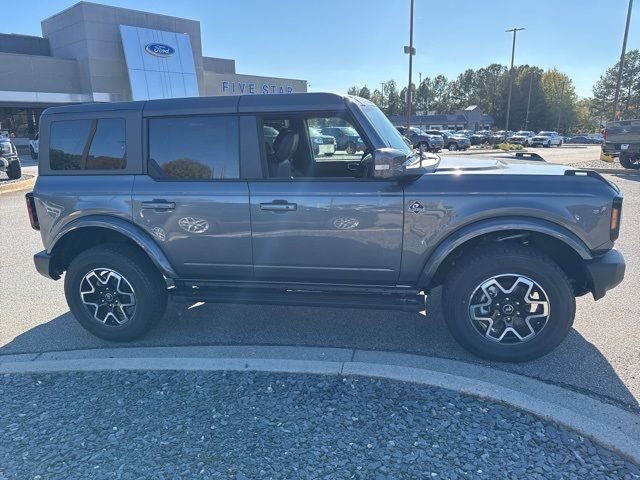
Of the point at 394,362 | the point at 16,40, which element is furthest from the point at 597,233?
the point at 16,40

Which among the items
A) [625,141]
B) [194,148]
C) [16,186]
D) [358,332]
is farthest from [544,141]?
[194,148]

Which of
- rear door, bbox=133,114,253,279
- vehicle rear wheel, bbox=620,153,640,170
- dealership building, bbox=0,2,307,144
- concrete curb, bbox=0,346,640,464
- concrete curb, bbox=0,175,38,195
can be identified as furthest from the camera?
dealership building, bbox=0,2,307,144

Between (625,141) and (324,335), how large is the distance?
663 inches

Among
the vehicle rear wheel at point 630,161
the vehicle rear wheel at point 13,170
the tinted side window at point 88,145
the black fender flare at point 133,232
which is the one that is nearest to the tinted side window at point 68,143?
the tinted side window at point 88,145

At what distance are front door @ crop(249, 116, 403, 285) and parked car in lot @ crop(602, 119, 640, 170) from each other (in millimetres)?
16556

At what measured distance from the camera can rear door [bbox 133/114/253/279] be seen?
142 inches

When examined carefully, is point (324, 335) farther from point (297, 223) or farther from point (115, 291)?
point (115, 291)

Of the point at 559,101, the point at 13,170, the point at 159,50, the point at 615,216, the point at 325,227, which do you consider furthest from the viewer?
the point at 559,101

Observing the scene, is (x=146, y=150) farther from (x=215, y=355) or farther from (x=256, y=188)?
(x=215, y=355)

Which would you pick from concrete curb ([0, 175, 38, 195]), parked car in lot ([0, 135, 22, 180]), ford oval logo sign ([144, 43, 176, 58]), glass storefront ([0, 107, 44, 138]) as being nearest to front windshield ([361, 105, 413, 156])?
concrete curb ([0, 175, 38, 195])

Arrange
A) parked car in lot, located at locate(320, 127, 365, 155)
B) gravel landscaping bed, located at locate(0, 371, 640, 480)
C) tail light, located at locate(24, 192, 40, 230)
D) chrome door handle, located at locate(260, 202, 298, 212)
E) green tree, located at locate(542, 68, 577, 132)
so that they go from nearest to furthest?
1. gravel landscaping bed, located at locate(0, 371, 640, 480)
2. chrome door handle, located at locate(260, 202, 298, 212)
3. parked car in lot, located at locate(320, 127, 365, 155)
4. tail light, located at locate(24, 192, 40, 230)
5. green tree, located at locate(542, 68, 577, 132)

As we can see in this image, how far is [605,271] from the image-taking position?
10.6 feet

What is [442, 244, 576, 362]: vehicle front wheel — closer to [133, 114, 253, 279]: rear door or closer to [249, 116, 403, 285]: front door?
[249, 116, 403, 285]: front door

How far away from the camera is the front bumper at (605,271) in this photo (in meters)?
3.22
